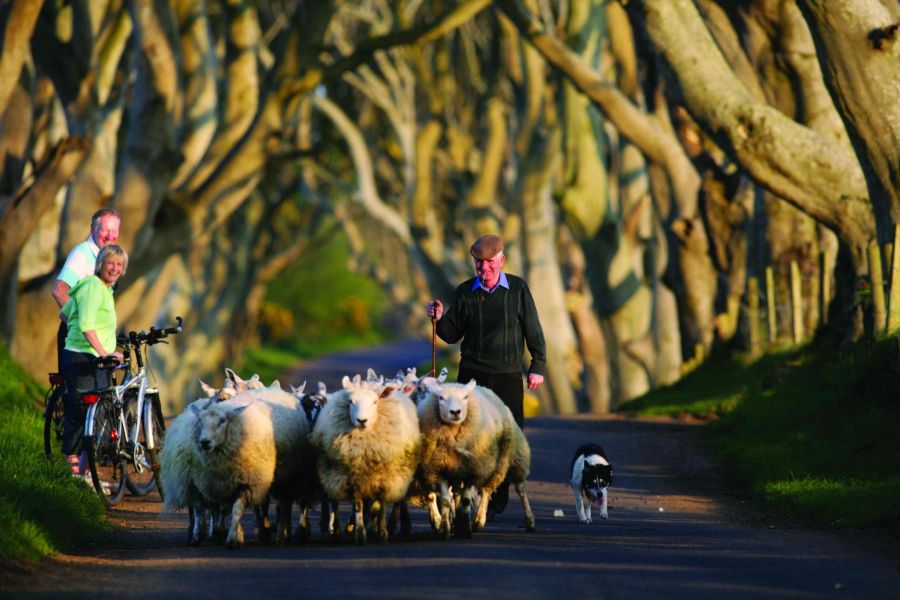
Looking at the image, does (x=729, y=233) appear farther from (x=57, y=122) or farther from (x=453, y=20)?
(x=57, y=122)

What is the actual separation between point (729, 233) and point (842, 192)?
7.85 meters

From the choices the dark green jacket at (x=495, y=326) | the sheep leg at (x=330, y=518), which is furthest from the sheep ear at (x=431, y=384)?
the sheep leg at (x=330, y=518)

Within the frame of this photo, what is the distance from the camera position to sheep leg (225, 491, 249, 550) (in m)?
10.8

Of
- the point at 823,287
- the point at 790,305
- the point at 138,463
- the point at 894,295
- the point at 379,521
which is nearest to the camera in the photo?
the point at 379,521

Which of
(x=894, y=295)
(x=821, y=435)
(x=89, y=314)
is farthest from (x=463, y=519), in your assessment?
(x=894, y=295)

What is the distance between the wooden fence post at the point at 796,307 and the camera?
21.8m

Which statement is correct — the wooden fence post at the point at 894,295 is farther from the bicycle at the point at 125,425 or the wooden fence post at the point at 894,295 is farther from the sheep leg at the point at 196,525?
the sheep leg at the point at 196,525

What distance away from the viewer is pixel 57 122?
27.8 meters

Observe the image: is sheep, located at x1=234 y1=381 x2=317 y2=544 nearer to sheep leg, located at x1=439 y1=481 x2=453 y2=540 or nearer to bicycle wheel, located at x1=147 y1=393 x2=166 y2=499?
sheep leg, located at x1=439 y1=481 x2=453 y2=540

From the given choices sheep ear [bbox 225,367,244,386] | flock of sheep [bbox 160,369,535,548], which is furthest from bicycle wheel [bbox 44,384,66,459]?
flock of sheep [bbox 160,369,535,548]

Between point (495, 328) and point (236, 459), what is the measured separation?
2242 millimetres

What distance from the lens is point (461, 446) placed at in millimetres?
11094

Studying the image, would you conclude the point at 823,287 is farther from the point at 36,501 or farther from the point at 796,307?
the point at 36,501

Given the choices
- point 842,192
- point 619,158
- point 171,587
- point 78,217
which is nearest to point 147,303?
point 78,217
